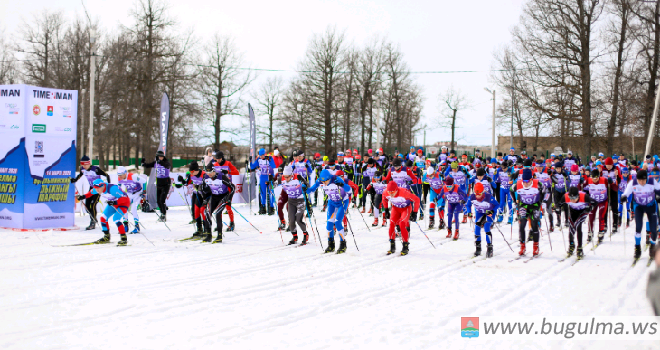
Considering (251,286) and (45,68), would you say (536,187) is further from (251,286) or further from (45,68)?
(45,68)

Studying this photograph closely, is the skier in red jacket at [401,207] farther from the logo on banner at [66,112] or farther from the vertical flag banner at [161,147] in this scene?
the vertical flag banner at [161,147]

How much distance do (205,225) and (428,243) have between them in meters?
5.73

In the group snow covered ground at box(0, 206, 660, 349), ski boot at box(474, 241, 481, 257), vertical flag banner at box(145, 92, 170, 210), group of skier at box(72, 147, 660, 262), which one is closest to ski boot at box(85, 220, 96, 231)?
group of skier at box(72, 147, 660, 262)

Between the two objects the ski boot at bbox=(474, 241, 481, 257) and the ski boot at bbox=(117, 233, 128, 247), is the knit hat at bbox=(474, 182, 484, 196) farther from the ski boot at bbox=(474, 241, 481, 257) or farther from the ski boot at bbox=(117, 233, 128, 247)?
the ski boot at bbox=(117, 233, 128, 247)

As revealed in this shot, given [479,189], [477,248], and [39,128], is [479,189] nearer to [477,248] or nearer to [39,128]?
[477,248]

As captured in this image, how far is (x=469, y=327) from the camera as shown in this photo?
569 cm

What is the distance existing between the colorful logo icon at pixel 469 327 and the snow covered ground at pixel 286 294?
0.09m

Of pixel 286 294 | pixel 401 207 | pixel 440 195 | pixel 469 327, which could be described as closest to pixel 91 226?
pixel 401 207

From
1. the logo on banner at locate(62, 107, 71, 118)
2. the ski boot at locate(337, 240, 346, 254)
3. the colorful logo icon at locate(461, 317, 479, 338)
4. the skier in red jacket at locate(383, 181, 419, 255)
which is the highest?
the logo on banner at locate(62, 107, 71, 118)

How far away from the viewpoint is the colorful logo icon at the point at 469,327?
5488mm

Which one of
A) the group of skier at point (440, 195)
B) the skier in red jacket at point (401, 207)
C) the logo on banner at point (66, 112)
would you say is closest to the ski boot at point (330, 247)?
the group of skier at point (440, 195)

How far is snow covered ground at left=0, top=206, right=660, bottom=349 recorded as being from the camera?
5328 millimetres

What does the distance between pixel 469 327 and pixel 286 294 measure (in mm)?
2723

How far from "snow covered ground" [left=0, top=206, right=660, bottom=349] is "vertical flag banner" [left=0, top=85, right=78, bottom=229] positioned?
239cm
